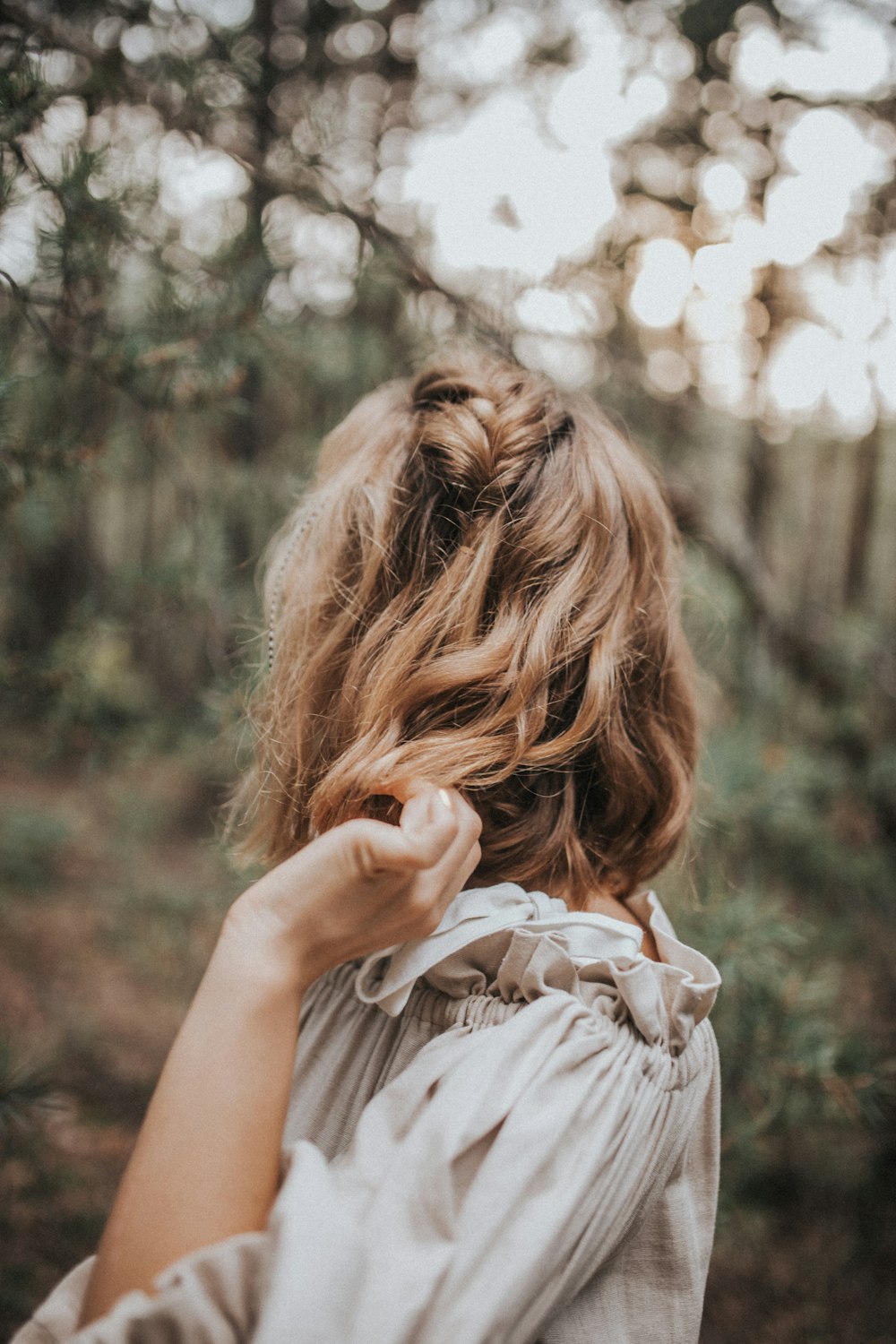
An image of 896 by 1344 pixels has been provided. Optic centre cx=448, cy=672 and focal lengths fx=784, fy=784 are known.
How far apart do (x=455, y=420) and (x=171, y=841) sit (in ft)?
16.1

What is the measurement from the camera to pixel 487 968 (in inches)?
35.5

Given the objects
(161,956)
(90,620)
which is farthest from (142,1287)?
(161,956)

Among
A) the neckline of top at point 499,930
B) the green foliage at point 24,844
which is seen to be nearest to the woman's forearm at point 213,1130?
the neckline of top at point 499,930

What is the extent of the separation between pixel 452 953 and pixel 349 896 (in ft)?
0.68

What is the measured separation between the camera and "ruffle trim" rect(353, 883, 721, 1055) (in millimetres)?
854

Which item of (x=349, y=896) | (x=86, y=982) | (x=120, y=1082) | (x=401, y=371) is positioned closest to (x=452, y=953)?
(x=349, y=896)

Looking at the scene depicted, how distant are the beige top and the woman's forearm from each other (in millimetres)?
32

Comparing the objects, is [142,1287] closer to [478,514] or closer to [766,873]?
[478,514]

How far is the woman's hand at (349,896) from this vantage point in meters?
0.72

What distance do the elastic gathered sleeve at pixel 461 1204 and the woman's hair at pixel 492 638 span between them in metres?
0.26

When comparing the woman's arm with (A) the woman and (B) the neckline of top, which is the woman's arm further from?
(B) the neckline of top

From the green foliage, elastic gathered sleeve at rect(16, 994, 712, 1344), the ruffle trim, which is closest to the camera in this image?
elastic gathered sleeve at rect(16, 994, 712, 1344)

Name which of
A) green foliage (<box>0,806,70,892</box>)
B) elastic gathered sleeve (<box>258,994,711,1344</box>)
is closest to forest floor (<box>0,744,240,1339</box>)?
green foliage (<box>0,806,70,892</box>)

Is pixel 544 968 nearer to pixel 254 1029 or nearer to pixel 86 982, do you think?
pixel 254 1029
